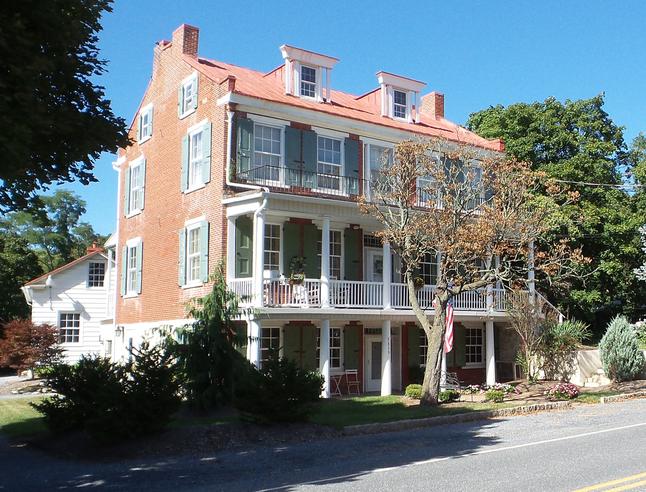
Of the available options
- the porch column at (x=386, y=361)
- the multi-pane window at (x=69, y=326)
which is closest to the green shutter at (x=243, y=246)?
the porch column at (x=386, y=361)

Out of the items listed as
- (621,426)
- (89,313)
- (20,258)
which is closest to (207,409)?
(621,426)

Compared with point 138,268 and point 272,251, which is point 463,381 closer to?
point 272,251

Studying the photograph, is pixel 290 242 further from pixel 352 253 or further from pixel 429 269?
pixel 429 269

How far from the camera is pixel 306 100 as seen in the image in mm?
25250

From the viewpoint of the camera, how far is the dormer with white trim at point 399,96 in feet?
90.5

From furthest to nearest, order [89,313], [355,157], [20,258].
Answer: 1. [20,258]
2. [89,313]
3. [355,157]

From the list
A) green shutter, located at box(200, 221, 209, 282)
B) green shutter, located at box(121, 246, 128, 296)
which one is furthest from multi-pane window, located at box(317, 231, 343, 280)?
green shutter, located at box(121, 246, 128, 296)

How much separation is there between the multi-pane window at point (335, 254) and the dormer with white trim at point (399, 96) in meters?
5.90

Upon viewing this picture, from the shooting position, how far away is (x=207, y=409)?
17.0m

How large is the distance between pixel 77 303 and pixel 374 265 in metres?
18.4

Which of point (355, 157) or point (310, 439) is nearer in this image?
point (310, 439)

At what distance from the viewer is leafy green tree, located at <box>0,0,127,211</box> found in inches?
368

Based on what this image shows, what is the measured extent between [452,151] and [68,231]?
6499 centimetres

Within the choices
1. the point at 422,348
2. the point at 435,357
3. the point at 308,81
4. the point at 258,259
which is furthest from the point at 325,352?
the point at 308,81
